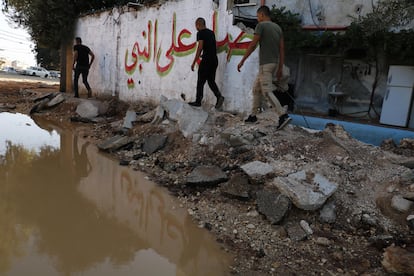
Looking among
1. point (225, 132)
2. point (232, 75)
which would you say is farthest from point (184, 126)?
point (232, 75)

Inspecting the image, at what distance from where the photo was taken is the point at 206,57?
225 inches

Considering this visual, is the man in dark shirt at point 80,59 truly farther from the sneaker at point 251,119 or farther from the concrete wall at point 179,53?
the sneaker at point 251,119

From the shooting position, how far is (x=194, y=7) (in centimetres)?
669

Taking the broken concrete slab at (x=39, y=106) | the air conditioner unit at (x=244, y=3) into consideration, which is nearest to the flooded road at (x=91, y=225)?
the broken concrete slab at (x=39, y=106)

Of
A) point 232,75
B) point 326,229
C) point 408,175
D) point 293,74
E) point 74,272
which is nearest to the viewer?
point 74,272

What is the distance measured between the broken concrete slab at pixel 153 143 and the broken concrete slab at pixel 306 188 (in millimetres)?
2265

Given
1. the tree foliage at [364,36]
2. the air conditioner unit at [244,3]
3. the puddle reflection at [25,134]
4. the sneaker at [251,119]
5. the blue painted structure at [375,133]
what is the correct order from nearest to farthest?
the blue painted structure at [375,133], the sneaker at [251,119], the puddle reflection at [25,134], the tree foliage at [364,36], the air conditioner unit at [244,3]

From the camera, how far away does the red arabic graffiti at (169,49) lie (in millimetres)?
5926

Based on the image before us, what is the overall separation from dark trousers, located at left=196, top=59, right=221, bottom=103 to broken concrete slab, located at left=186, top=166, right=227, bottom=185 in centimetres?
216

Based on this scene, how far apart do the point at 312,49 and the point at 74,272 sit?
810cm

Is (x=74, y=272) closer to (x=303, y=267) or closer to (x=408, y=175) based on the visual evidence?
(x=303, y=267)

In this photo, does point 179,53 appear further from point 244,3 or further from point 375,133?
point 375,133

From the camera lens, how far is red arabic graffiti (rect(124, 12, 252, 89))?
5926mm

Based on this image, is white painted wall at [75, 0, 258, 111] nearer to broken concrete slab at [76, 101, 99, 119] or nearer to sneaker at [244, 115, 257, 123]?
sneaker at [244, 115, 257, 123]
